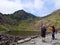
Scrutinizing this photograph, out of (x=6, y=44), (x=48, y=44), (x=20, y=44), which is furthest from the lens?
(x=6, y=44)

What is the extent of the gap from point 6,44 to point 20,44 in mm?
13213

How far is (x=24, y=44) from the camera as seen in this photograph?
101 feet

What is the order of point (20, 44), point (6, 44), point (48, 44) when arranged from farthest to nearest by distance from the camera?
1. point (6, 44)
2. point (20, 44)
3. point (48, 44)

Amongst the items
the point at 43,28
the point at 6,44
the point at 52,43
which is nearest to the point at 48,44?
the point at 52,43

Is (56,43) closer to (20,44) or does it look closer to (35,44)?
(35,44)

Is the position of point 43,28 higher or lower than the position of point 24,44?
higher

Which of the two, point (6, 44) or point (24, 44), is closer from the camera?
point (24, 44)

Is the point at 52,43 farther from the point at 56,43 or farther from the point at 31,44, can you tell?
the point at 31,44

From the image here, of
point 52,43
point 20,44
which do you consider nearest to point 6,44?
point 20,44

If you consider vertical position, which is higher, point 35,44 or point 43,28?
point 43,28

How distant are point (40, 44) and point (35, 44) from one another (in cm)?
81

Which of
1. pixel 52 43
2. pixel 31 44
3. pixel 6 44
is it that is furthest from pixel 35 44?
pixel 6 44

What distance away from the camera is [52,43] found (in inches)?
1175

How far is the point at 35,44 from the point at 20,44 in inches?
102
